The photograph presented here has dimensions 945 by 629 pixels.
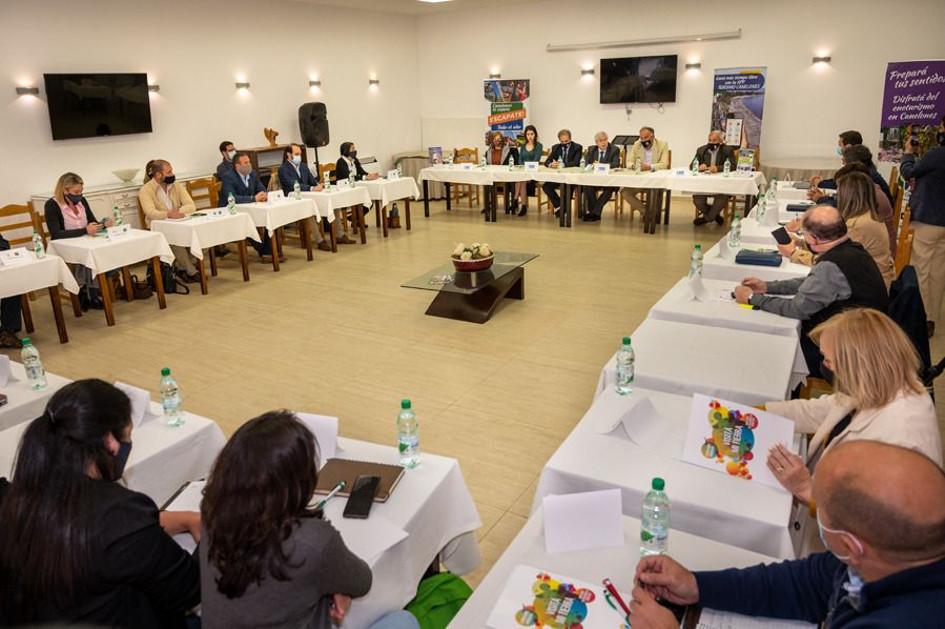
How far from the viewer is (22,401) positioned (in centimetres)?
274

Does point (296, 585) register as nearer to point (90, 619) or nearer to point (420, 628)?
point (90, 619)

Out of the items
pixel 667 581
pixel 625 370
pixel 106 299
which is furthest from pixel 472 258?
pixel 667 581

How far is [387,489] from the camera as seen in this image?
201 cm

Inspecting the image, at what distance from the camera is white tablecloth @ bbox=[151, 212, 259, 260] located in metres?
6.12

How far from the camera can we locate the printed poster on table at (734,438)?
2.03 metres

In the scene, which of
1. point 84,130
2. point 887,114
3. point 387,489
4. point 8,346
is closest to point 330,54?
point 84,130

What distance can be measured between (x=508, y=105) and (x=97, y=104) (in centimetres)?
657

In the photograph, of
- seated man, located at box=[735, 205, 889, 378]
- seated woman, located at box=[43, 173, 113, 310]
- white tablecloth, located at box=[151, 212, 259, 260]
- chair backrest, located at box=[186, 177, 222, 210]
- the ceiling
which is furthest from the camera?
the ceiling

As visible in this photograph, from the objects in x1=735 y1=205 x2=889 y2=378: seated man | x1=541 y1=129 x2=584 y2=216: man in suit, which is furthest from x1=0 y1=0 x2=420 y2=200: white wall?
x1=735 y1=205 x2=889 y2=378: seated man

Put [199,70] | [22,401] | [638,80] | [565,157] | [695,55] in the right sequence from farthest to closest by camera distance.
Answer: [638,80], [695,55], [565,157], [199,70], [22,401]

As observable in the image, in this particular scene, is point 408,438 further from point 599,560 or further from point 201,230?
point 201,230

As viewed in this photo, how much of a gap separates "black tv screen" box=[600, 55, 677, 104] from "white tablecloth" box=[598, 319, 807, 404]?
8.33 meters

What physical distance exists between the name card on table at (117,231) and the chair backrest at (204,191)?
186cm

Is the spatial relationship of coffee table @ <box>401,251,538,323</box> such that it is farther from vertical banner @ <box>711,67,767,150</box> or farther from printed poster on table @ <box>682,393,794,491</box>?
vertical banner @ <box>711,67,767,150</box>
